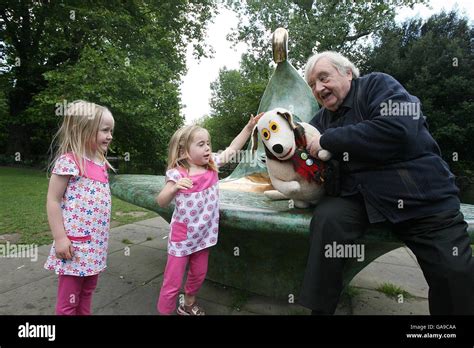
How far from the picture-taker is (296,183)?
5.66ft

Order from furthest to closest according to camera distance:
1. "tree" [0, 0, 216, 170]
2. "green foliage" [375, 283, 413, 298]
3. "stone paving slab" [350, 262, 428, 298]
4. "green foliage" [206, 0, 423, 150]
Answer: "green foliage" [206, 0, 423, 150] < "tree" [0, 0, 216, 170] < "stone paving slab" [350, 262, 428, 298] < "green foliage" [375, 283, 413, 298]

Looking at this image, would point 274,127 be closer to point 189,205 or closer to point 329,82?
point 329,82

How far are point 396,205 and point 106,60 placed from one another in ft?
41.2

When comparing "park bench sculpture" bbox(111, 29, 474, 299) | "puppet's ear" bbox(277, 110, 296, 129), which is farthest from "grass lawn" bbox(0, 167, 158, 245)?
"puppet's ear" bbox(277, 110, 296, 129)

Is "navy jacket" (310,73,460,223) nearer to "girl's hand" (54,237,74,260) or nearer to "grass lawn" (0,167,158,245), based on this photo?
"girl's hand" (54,237,74,260)

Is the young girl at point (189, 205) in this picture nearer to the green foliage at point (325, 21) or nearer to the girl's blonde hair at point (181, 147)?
the girl's blonde hair at point (181, 147)

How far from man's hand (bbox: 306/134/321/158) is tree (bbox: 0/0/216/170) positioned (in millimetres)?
10359

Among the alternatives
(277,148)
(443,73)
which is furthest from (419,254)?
(443,73)

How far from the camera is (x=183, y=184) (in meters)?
1.76

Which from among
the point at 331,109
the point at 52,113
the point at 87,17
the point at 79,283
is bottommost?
the point at 79,283

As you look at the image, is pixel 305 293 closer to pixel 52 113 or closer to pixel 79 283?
pixel 79 283

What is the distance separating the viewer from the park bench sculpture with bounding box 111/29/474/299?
67.6 inches

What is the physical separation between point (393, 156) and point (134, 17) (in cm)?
1505
